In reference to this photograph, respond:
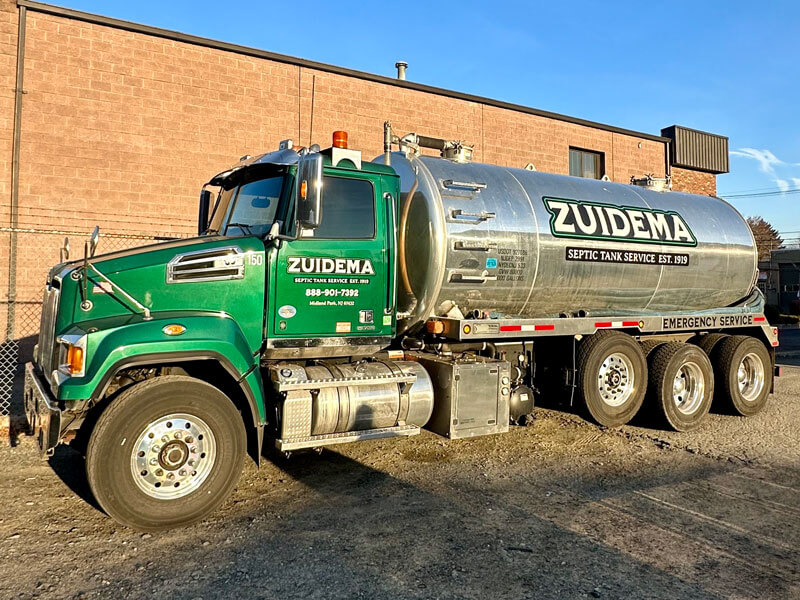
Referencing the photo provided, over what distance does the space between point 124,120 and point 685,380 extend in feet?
35.6

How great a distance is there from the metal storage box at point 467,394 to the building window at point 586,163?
1349cm

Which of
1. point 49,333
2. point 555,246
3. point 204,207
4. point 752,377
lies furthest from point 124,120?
point 752,377

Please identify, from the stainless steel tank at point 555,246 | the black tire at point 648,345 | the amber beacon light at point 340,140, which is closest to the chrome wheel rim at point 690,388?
the black tire at point 648,345

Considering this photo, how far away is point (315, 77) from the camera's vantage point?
45.0ft

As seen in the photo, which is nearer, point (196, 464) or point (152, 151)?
point (196, 464)

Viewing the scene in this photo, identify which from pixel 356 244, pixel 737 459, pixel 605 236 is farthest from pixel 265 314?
pixel 737 459

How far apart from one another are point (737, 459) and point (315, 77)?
11.3 metres

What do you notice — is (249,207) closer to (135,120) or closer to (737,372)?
(737,372)

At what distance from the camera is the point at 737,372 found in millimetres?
8562

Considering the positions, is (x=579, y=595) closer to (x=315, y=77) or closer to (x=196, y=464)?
(x=196, y=464)

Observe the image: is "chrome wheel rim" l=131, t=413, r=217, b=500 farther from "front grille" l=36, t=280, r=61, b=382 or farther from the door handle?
the door handle

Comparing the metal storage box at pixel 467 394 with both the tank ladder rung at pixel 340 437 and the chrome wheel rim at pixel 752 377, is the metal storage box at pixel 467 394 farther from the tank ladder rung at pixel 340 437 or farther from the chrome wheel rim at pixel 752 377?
the chrome wheel rim at pixel 752 377

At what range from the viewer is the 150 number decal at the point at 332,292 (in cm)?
552

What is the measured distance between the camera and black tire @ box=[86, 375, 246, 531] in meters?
4.39
